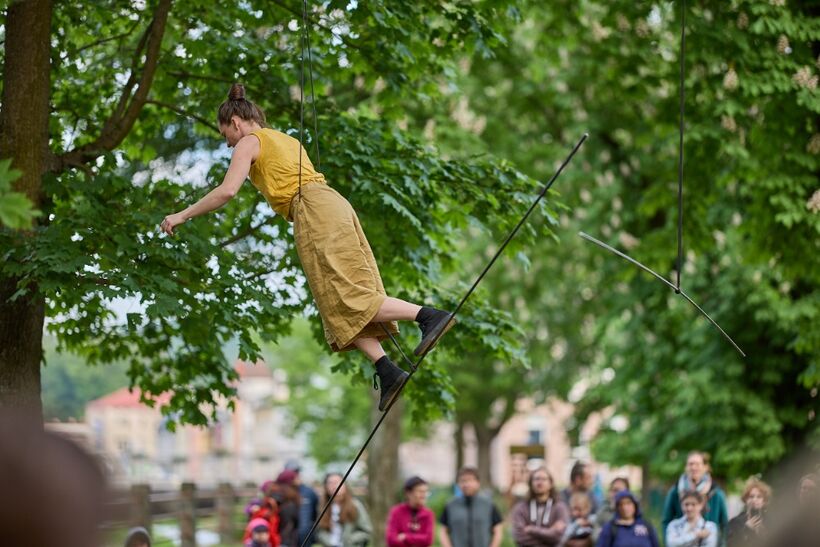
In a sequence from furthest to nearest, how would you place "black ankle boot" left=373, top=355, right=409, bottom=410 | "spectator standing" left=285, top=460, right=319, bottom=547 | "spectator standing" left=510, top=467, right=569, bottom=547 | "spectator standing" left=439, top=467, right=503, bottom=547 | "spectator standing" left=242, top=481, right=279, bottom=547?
"spectator standing" left=285, top=460, right=319, bottom=547 < "spectator standing" left=242, top=481, right=279, bottom=547 < "spectator standing" left=439, top=467, right=503, bottom=547 < "spectator standing" left=510, top=467, right=569, bottom=547 < "black ankle boot" left=373, top=355, right=409, bottom=410

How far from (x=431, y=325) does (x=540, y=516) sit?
5.00 meters

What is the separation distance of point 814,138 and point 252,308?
6658 millimetres

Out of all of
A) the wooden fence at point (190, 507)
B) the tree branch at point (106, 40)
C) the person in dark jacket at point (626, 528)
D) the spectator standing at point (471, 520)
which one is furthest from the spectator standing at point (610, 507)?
the tree branch at point (106, 40)

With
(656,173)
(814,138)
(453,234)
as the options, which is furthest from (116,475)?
(656,173)

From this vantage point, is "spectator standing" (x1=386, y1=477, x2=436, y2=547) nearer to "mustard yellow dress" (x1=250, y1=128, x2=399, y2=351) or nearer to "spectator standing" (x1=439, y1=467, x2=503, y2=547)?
"spectator standing" (x1=439, y1=467, x2=503, y2=547)

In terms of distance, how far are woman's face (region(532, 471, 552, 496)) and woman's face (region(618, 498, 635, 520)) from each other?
2.10ft

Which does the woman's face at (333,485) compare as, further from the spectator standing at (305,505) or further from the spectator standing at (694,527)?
the spectator standing at (694,527)

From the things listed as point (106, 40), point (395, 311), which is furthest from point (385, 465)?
point (395, 311)

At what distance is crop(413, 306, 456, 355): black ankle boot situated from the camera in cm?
596

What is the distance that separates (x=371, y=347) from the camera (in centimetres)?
635

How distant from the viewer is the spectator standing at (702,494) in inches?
402

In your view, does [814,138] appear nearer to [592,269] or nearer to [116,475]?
[592,269]

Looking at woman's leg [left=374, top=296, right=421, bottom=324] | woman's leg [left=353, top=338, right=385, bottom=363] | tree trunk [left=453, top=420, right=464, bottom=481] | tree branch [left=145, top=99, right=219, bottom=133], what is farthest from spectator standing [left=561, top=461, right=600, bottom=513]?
tree trunk [left=453, top=420, right=464, bottom=481]

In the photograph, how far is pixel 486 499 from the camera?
431 inches
